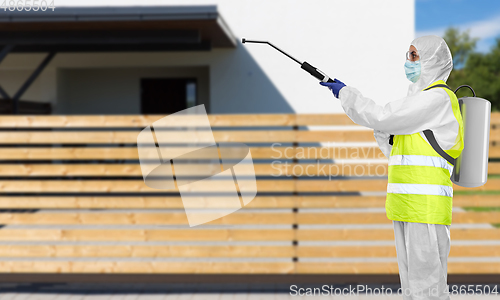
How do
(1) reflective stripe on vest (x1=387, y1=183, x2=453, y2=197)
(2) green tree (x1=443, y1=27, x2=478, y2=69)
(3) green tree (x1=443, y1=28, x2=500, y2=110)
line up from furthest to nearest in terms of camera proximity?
(2) green tree (x1=443, y1=27, x2=478, y2=69) → (3) green tree (x1=443, y1=28, x2=500, y2=110) → (1) reflective stripe on vest (x1=387, y1=183, x2=453, y2=197)

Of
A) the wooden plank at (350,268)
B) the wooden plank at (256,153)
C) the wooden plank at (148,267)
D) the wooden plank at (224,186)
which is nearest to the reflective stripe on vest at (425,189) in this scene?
the wooden plank at (256,153)

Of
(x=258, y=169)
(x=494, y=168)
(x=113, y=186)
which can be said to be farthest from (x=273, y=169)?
(x=494, y=168)

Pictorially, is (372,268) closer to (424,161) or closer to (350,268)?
(350,268)

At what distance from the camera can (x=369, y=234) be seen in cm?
379

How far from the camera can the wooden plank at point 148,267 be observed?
384cm

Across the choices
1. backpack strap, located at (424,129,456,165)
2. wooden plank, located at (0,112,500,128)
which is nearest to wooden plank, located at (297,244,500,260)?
wooden plank, located at (0,112,500,128)

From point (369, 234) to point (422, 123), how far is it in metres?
1.89

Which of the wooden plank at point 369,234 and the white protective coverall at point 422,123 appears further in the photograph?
the wooden plank at point 369,234

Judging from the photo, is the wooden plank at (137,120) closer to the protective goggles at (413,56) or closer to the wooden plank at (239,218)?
the wooden plank at (239,218)

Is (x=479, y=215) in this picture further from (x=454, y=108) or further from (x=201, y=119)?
(x=201, y=119)

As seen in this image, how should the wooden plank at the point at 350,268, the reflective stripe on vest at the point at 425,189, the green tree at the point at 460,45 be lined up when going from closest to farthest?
the reflective stripe on vest at the point at 425,189 < the wooden plank at the point at 350,268 < the green tree at the point at 460,45

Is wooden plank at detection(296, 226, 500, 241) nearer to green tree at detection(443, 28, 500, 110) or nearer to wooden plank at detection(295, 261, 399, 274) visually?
wooden plank at detection(295, 261, 399, 274)

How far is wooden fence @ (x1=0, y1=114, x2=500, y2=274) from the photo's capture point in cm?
374

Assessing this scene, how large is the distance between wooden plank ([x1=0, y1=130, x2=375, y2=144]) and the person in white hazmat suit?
1444 mm
